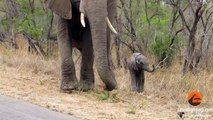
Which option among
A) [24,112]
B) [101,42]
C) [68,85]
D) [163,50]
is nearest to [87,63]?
[68,85]

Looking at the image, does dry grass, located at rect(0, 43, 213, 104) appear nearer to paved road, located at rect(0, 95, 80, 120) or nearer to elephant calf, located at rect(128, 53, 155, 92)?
elephant calf, located at rect(128, 53, 155, 92)

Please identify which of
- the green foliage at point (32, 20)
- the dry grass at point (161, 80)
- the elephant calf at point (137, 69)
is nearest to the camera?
the dry grass at point (161, 80)

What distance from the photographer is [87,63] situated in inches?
380

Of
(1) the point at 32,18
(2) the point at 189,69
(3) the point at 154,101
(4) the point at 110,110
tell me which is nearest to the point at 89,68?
(3) the point at 154,101

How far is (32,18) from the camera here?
17000mm

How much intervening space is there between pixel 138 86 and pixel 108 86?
219 cm

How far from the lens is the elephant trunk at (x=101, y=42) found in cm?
767

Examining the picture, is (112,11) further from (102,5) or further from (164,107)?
(164,107)

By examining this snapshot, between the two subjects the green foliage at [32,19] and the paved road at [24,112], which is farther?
the green foliage at [32,19]

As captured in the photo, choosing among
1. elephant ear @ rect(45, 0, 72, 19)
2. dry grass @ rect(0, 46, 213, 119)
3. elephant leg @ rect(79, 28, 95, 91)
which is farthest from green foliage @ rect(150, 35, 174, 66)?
elephant ear @ rect(45, 0, 72, 19)

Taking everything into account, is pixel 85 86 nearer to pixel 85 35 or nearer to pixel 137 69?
pixel 85 35

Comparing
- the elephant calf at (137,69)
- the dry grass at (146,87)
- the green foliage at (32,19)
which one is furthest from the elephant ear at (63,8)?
the green foliage at (32,19)

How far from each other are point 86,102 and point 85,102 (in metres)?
0.02

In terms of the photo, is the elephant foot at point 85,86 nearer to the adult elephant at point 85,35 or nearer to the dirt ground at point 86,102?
the adult elephant at point 85,35
